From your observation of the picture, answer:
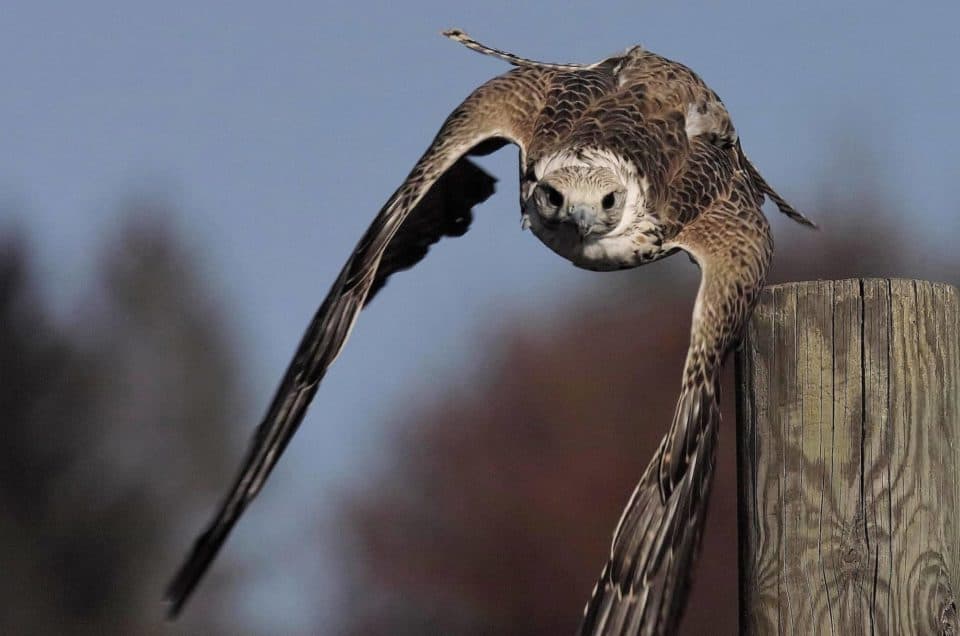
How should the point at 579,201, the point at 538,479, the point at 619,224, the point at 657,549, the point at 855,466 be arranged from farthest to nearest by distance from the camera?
1. the point at 538,479
2. the point at 619,224
3. the point at 579,201
4. the point at 657,549
5. the point at 855,466

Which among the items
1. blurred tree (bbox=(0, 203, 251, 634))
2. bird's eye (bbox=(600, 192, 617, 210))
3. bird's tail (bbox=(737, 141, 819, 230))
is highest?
blurred tree (bbox=(0, 203, 251, 634))

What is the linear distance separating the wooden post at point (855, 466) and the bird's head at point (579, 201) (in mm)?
853

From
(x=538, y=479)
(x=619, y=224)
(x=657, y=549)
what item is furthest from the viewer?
(x=538, y=479)

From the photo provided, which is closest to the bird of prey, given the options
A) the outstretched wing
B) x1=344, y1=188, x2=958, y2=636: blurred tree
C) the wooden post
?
the outstretched wing

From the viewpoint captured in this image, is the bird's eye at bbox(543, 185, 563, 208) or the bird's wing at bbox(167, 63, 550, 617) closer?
the bird's wing at bbox(167, 63, 550, 617)

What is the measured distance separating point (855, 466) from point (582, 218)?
1.19 metres

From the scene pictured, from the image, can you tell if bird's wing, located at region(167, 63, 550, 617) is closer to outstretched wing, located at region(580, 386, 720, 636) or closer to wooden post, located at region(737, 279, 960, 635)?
outstretched wing, located at region(580, 386, 720, 636)

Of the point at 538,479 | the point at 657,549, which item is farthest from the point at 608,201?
the point at 538,479

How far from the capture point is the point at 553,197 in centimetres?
481

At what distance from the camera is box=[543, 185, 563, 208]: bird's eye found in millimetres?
4789

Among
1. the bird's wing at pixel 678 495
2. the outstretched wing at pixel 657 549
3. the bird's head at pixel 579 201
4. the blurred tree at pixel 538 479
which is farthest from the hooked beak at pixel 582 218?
the blurred tree at pixel 538 479

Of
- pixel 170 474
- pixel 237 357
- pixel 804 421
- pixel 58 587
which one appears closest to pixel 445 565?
pixel 58 587

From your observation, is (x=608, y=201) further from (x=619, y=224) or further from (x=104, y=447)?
(x=104, y=447)

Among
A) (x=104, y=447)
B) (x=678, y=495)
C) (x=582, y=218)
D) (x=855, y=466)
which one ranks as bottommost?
(x=678, y=495)
